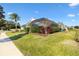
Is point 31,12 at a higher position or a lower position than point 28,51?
higher

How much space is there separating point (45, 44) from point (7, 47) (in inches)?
14.6

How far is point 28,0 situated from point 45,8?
0.59 ft

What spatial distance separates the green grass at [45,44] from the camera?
1.78 m

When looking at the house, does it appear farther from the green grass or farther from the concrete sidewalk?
the concrete sidewalk

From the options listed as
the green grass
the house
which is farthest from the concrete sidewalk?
the house

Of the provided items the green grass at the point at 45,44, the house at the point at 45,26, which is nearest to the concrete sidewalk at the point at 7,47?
the green grass at the point at 45,44

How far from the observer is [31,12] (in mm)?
1808

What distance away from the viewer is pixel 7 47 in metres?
1.81

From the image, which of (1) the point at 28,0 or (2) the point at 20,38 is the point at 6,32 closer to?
(2) the point at 20,38

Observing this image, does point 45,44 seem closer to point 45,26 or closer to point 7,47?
point 45,26

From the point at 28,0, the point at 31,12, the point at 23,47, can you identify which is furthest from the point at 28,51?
the point at 28,0

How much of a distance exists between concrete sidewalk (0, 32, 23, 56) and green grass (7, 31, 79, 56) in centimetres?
4

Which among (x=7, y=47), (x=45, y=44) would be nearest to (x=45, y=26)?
(x=45, y=44)

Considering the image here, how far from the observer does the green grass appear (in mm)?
1775
